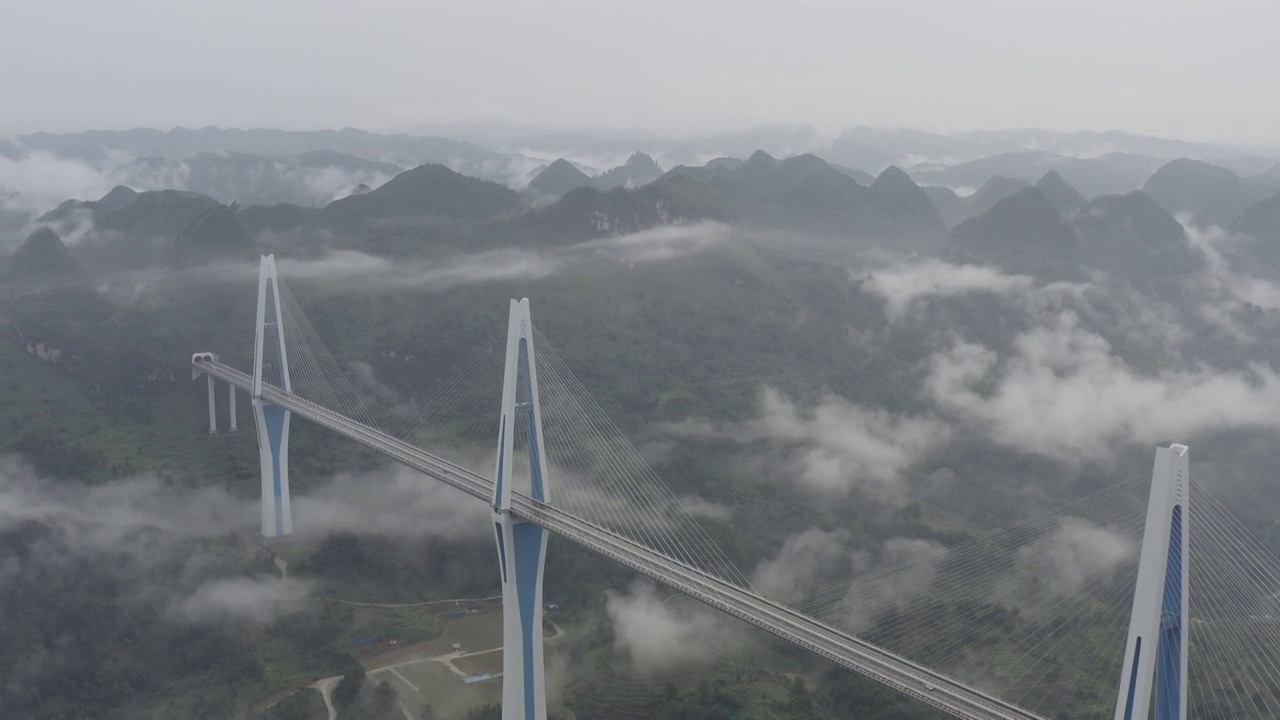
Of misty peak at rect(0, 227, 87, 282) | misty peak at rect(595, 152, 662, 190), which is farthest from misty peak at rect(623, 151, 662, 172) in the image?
misty peak at rect(0, 227, 87, 282)

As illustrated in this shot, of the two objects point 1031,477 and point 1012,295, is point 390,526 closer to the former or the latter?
point 1031,477

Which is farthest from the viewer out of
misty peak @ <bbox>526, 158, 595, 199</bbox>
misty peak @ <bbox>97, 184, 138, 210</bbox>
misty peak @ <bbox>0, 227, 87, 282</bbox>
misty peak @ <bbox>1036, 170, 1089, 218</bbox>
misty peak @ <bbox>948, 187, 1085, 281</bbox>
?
misty peak @ <bbox>526, 158, 595, 199</bbox>

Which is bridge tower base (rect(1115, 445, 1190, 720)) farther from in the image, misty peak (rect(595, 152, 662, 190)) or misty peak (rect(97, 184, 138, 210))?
misty peak (rect(595, 152, 662, 190))

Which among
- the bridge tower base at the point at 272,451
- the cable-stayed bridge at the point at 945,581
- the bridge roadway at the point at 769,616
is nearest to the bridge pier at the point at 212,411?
the cable-stayed bridge at the point at 945,581

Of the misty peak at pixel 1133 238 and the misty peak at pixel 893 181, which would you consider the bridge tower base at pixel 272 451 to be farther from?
the misty peak at pixel 893 181

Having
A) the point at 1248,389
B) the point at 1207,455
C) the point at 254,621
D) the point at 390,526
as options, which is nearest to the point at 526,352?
the point at 254,621

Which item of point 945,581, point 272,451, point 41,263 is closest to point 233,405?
point 272,451
